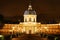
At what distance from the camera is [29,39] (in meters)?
12.2

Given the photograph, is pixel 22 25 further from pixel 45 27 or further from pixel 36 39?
pixel 36 39

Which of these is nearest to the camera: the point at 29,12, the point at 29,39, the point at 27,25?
the point at 29,39

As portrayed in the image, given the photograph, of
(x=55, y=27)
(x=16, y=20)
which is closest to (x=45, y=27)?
(x=55, y=27)

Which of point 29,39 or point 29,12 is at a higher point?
point 29,12

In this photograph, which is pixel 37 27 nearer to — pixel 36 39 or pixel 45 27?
pixel 45 27

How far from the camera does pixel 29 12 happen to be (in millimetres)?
26625

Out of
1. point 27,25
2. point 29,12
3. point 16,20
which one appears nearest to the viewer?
point 27,25

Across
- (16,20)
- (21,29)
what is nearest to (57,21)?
(16,20)

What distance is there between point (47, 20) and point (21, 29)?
7.88 metres

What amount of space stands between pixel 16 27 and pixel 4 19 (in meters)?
5.42

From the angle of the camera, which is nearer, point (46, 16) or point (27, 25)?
point (27, 25)

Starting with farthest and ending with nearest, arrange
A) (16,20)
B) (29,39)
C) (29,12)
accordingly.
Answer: (16,20) → (29,12) → (29,39)

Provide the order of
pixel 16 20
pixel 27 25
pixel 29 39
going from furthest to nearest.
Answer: pixel 16 20, pixel 27 25, pixel 29 39

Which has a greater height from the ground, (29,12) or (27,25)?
(29,12)
